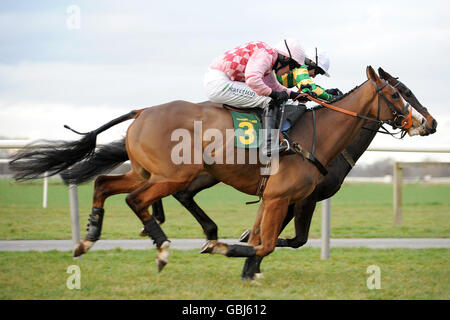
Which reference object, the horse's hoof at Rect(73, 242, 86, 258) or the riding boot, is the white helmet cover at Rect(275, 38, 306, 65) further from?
the horse's hoof at Rect(73, 242, 86, 258)

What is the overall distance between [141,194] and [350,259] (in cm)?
289

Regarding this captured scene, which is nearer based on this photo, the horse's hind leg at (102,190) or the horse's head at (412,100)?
the horse's hind leg at (102,190)

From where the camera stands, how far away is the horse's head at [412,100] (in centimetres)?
546

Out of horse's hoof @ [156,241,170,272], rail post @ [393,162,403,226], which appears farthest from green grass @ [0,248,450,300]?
rail post @ [393,162,403,226]

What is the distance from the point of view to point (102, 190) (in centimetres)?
523

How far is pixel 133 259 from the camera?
623cm

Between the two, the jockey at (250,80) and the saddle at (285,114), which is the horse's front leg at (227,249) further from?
the saddle at (285,114)

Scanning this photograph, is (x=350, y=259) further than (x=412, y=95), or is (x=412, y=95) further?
(x=350, y=259)

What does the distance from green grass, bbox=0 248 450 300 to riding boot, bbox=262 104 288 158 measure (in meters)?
1.17

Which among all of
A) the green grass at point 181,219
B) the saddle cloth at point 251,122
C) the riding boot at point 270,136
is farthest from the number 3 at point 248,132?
the green grass at point 181,219

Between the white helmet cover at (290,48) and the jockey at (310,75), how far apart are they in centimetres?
26
